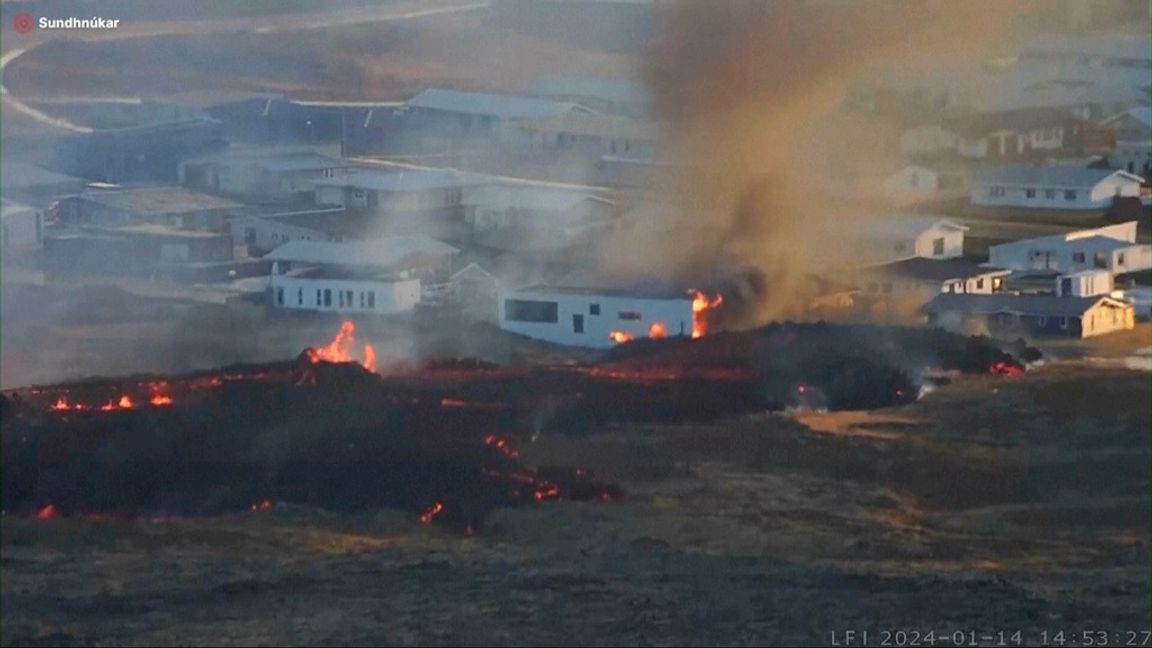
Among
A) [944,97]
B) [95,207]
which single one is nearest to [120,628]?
[95,207]

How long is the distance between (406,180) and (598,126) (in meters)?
0.63

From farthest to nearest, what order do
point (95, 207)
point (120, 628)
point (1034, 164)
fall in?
point (1034, 164) → point (95, 207) → point (120, 628)

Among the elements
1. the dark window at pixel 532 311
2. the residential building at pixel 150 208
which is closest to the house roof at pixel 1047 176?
the dark window at pixel 532 311

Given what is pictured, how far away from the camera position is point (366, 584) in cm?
607

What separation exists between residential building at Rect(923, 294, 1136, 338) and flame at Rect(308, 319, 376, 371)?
1.78 meters

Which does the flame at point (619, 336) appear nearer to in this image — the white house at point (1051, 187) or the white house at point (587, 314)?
the white house at point (587, 314)

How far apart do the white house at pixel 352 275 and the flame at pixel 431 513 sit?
64cm

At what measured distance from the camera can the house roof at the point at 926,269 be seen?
6633 millimetres

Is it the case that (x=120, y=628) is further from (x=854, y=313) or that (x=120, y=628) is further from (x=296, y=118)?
(x=854, y=313)

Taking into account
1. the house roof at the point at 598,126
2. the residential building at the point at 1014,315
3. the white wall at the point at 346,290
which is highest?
the house roof at the point at 598,126

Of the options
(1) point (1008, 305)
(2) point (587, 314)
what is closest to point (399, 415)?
(2) point (587, 314)

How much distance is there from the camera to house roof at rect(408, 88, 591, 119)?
21.3 feet

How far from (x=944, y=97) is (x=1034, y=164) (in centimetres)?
39

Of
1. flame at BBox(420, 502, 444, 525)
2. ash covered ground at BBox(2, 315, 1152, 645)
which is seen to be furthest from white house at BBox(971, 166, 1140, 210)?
flame at BBox(420, 502, 444, 525)
